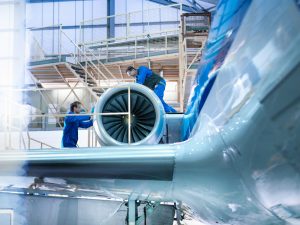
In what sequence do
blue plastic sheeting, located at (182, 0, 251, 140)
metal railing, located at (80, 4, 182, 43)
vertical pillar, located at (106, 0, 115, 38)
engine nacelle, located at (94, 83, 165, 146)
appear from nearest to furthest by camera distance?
blue plastic sheeting, located at (182, 0, 251, 140), engine nacelle, located at (94, 83, 165, 146), metal railing, located at (80, 4, 182, 43), vertical pillar, located at (106, 0, 115, 38)

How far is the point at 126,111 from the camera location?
5594 mm

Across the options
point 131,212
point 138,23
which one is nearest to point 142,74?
point 131,212

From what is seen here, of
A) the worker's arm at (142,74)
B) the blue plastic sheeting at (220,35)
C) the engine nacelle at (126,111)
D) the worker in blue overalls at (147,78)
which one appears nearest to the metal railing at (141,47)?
the worker in blue overalls at (147,78)

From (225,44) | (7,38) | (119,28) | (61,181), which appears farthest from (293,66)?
(119,28)

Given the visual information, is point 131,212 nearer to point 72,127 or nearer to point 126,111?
point 126,111

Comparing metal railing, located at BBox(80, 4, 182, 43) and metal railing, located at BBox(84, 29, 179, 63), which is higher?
metal railing, located at BBox(80, 4, 182, 43)

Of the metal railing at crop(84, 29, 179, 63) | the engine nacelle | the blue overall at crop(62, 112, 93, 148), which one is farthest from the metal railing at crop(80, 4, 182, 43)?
the engine nacelle

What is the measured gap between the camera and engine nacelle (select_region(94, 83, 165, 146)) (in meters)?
5.32

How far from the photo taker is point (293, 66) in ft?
4.21

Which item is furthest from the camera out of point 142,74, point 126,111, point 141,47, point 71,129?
point 141,47

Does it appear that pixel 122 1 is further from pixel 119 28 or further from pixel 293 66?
pixel 293 66

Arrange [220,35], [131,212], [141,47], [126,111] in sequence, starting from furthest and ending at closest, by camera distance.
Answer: [141,47], [126,111], [131,212], [220,35]

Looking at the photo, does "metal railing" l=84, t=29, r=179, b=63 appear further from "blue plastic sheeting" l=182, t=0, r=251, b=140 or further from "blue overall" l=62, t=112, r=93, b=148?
"blue plastic sheeting" l=182, t=0, r=251, b=140

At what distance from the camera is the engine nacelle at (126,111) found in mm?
5320
